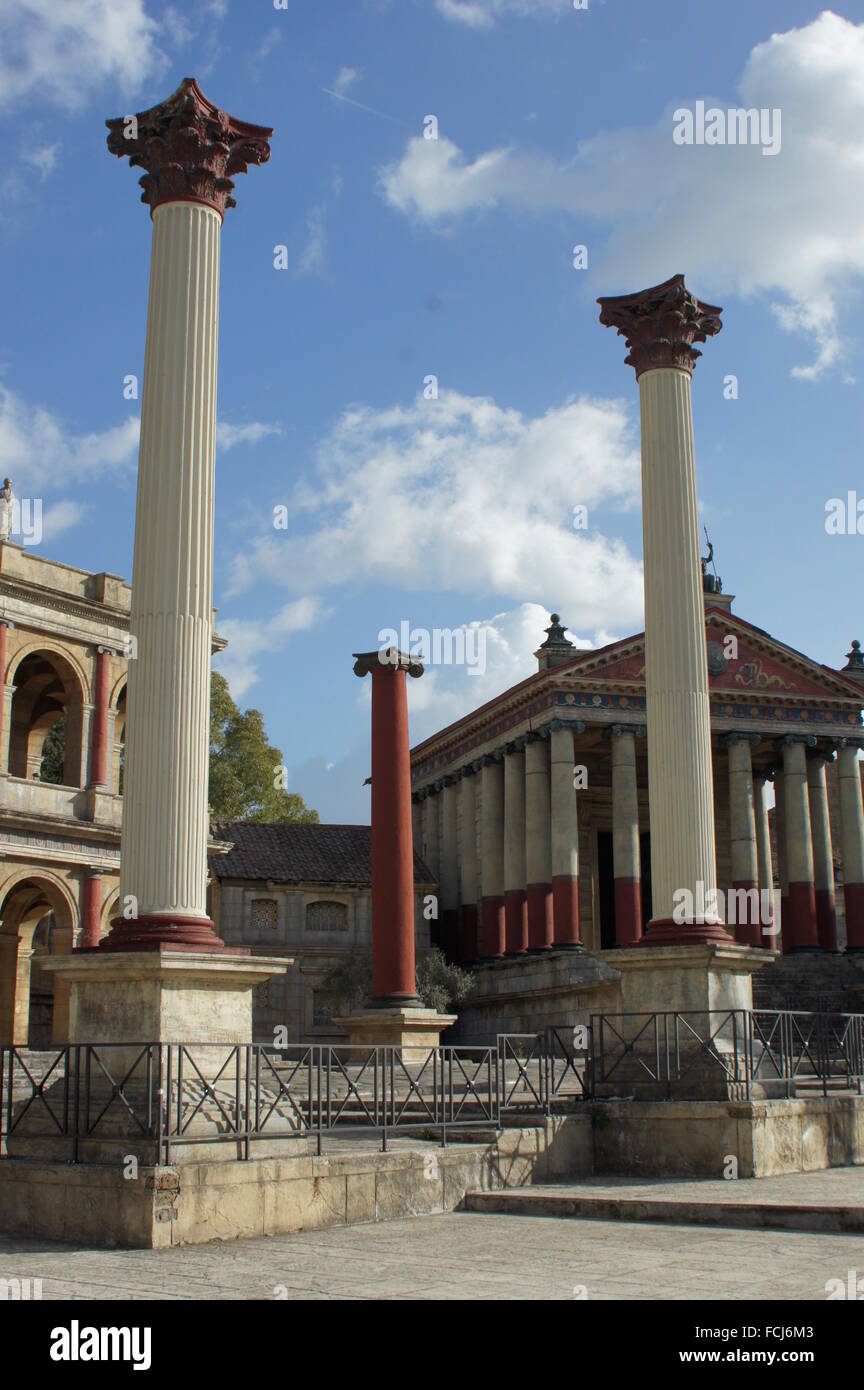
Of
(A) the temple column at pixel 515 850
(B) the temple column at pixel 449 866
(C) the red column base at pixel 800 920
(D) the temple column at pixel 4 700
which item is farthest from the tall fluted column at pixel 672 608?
(B) the temple column at pixel 449 866

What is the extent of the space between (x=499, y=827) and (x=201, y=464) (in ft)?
119

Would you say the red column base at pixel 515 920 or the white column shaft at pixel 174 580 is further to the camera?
the red column base at pixel 515 920

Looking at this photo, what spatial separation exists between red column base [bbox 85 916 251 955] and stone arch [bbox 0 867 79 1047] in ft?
75.6

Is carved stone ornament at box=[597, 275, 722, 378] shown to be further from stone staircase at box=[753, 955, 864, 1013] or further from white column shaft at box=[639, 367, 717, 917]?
stone staircase at box=[753, 955, 864, 1013]

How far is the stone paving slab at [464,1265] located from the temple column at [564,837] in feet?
104

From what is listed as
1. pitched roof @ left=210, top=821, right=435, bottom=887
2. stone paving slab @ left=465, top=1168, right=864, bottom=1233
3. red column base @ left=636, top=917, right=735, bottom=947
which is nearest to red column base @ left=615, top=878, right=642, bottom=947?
pitched roof @ left=210, top=821, right=435, bottom=887

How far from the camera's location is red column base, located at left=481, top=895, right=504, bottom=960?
156 ft

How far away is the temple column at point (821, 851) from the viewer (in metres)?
48.7

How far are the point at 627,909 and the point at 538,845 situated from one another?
11.3 ft

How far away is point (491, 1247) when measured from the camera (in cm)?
1105

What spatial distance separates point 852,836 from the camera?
49.0 meters

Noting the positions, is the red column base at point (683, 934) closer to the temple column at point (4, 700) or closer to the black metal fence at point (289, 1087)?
the black metal fence at point (289, 1087)

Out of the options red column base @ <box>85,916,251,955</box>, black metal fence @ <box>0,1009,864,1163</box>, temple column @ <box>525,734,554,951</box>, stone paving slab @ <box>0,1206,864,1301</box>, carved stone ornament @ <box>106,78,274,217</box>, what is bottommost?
stone paving slab @ <box>0,1206,864,1301</box>
